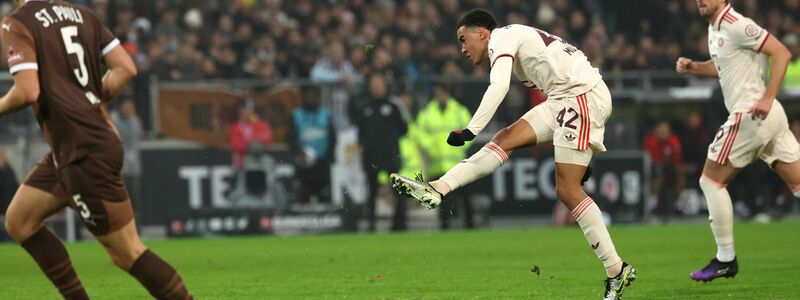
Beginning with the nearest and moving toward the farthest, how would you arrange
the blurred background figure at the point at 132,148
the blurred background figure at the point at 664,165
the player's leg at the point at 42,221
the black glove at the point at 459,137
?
1. the player's leg at the point at 42,221
2. the black glove at the point at 459,137
3. the blurred background figure at the point at 132,148
4. the blurred background figure at the point at 664,165

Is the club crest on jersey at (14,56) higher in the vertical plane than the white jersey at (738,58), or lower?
higher

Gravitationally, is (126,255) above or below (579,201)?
above

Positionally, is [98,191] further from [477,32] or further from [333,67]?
[333,67]

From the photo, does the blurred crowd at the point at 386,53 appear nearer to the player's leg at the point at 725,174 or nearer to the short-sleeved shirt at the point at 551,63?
the player's leg at the point at 725,174

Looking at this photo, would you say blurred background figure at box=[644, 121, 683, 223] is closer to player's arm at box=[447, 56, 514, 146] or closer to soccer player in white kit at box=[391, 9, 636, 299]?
soccer player in white kit at box=[391, 9, 636, 299]

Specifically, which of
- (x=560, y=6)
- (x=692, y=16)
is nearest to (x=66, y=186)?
(x=560, y=6)

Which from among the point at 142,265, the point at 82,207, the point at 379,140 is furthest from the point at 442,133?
the point at 82,207

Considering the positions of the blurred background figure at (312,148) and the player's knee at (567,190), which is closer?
the player's knee at (567,190)

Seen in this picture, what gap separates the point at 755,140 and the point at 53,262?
17.9ft

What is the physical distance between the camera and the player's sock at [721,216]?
9.63 m

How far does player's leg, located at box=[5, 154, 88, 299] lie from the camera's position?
687 centimetres

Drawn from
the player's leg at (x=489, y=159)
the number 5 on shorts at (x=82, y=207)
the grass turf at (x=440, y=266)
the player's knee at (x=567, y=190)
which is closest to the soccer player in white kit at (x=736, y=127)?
the grass turf at (x=440, y=266)

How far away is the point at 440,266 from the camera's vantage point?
11734 mm

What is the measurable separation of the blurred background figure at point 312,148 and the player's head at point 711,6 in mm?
9464
